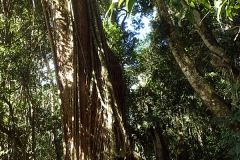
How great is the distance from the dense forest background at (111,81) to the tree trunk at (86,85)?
0.01 m

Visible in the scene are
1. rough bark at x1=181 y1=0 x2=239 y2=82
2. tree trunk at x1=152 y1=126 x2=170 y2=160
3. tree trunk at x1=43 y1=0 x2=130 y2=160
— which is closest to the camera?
tree trunk at x1=43 y1=0 x2=130 y2=160

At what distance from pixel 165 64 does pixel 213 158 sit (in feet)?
8.01

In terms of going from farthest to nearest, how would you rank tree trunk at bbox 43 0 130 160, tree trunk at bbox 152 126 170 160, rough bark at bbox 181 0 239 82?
tree trunk at bbox 152 126 170 160, rough bark at bbox 181 0 239 82, tree trunk at bbox 43 0 130 160

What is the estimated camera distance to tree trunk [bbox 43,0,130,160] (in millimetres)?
2924

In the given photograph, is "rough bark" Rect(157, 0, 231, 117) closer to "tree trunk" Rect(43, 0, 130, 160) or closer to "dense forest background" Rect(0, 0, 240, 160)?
"dense forest background" Rect(0, 0, 240, 160)

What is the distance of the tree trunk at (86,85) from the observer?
2.92 metres

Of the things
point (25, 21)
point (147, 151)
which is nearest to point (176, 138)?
point (147, 151)

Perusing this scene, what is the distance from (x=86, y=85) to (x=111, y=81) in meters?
0.28

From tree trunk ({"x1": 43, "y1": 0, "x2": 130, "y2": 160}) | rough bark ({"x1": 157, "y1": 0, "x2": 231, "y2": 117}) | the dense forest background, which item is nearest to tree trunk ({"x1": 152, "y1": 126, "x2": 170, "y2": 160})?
the dense forest background

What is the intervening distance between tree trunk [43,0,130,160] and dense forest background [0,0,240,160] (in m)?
Answer: 0.01

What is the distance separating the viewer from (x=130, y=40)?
8.07 meters

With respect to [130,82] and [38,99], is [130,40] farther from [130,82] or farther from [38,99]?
[38,99]

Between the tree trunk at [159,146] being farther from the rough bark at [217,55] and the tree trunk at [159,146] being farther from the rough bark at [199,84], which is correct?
the rough bark at [217,55]

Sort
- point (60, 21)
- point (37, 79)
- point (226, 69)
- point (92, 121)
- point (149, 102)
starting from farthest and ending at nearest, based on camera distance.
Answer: point (149, 102) → point (37, 79) → point (226, 69) → point (60, 21) → point (92, 121)
